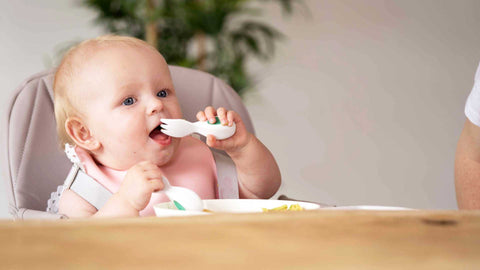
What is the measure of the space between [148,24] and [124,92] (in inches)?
77.5

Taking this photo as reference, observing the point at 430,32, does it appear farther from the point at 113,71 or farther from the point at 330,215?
the point at 330,215

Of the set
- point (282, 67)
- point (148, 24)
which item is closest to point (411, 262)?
point (148, 24)

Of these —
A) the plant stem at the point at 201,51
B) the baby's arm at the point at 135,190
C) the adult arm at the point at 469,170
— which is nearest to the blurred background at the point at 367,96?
the plant stem at the point at 201,51

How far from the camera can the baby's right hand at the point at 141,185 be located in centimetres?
98

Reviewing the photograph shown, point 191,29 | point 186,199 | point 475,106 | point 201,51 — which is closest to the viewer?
point 186,199

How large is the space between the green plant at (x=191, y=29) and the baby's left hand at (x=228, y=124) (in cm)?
186

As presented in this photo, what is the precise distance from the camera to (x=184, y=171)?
130 centimetres

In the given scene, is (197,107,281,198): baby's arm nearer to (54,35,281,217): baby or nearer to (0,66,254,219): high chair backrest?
(54,35,281,217): baby

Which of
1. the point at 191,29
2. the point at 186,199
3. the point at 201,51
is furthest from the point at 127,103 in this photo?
the point at 201,51

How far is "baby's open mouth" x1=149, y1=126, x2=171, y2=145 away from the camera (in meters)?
1.21

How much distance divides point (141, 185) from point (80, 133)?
0.34m

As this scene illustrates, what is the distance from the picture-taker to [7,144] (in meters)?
1.31

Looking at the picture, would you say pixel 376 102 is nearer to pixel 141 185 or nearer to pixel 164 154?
pixel 164 154

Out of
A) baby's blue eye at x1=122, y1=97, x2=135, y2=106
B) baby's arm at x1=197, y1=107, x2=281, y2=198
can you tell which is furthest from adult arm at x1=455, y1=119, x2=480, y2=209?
baby's blue eye at x1=122, y1=97, x2=135, y2=106
